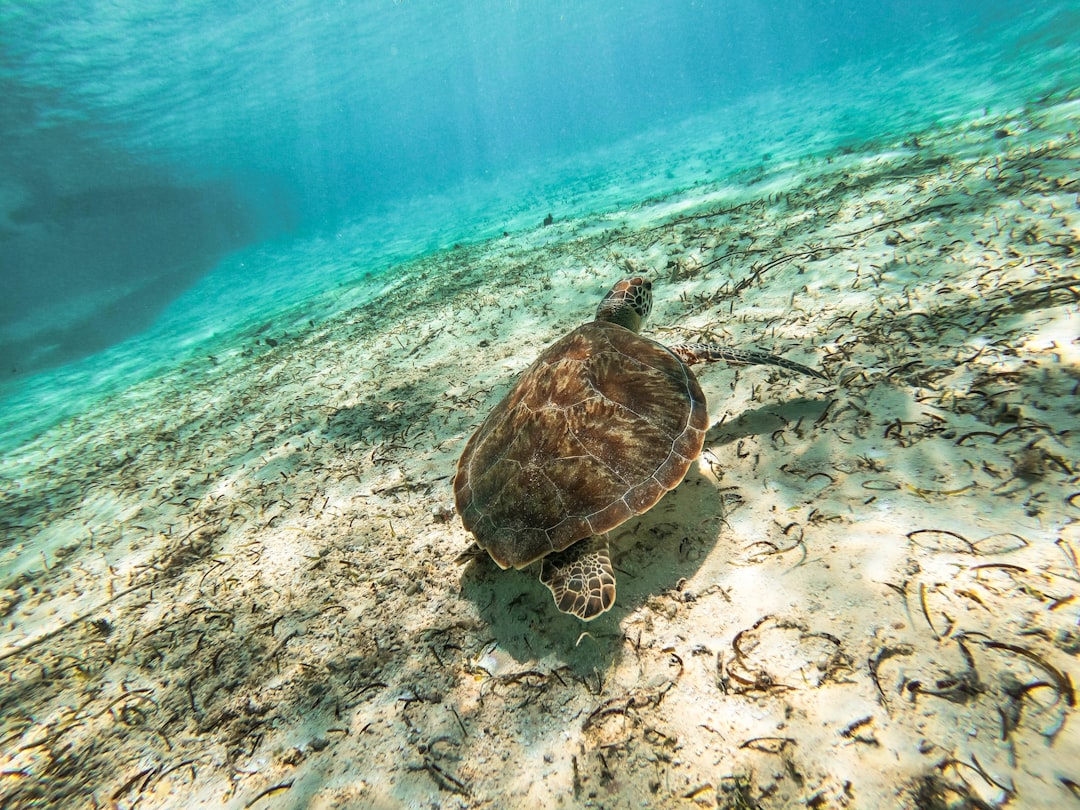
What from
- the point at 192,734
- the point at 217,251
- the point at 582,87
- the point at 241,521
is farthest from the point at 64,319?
the point at 582,87

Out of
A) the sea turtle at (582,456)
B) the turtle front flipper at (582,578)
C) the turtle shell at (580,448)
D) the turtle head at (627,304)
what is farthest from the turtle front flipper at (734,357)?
the turtle front flipper at (582,578)

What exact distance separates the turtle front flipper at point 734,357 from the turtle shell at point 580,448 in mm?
275

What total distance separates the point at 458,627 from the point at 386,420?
9.12 feet

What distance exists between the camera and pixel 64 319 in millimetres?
24938

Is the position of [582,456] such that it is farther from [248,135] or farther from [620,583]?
[248,135]

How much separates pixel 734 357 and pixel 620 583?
1767 mm

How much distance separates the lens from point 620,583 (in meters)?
2.30

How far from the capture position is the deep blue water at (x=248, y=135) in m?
16.5

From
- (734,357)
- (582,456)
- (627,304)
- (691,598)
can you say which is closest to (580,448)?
(582,456)

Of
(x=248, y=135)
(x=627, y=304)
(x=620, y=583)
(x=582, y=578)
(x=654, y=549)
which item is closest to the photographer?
(x=582, y=578)

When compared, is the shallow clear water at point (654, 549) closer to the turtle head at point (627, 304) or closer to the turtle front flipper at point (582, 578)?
the turtle front flipper at point (582, 578)

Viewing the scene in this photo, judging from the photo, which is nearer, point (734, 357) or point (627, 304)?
point (734, 357)

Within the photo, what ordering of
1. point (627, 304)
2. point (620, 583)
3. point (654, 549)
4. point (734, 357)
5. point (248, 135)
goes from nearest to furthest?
point (620, 583), point (654, 549), point (734, 357), point (627, 304), point (248, 135)

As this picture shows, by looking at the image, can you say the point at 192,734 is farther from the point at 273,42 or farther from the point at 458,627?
the point at 273,42
